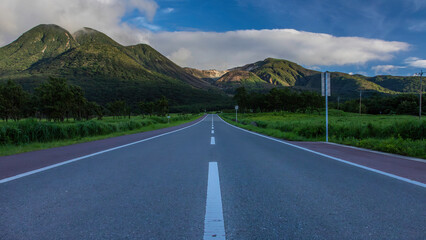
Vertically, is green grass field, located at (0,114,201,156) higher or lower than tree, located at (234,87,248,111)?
→ lower

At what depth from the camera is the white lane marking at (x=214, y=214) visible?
200cm

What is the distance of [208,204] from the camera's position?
2682 millimetres

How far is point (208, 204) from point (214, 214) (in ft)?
0.99

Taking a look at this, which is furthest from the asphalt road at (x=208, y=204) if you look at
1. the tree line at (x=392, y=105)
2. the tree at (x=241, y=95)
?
the tree line at (x=392, y=105)

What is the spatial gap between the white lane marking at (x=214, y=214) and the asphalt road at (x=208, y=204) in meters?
0.02

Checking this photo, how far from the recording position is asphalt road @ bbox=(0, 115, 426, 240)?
202 centimetres

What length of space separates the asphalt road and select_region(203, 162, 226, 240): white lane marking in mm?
17

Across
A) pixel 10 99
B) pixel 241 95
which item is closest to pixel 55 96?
pixel 10 99

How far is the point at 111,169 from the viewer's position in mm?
4609

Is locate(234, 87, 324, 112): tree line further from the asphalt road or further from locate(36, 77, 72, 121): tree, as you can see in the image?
the asphalt road

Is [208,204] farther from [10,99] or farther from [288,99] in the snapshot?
[288,99]

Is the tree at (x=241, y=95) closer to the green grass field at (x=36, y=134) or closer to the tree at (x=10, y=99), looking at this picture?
the tree at (x=10, y=99)

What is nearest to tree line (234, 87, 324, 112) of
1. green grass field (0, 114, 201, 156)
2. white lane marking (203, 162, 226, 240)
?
green grass field (0, 114, 201, 156)

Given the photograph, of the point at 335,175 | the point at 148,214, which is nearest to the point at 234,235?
the point at 148,214
